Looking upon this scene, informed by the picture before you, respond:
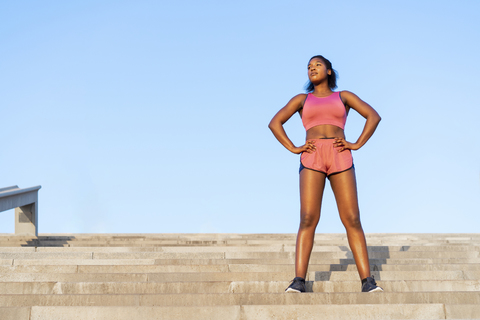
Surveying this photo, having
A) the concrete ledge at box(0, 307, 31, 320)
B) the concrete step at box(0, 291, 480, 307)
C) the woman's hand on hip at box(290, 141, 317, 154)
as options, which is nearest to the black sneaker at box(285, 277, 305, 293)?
the concrete step at box(0, 291, 480, 307)

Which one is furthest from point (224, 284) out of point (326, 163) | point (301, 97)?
point (301, 97)

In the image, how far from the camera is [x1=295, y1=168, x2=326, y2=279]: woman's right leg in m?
4.79

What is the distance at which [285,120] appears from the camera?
5.21 metres

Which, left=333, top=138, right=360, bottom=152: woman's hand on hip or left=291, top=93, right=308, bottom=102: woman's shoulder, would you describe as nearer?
left=333, top=138, right=360, bottom=152: woman's hand on hip

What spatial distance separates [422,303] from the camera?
4480 mm

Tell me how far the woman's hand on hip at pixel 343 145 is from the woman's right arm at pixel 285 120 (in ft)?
0.81

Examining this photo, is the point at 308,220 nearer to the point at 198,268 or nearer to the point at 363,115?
the point at 363,115

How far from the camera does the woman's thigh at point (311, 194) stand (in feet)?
15.8

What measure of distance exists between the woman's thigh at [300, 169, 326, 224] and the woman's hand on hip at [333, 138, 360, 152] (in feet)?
0.94

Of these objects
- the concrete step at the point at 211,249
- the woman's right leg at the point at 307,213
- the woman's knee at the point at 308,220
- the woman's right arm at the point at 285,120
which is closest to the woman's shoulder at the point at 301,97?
the woman's right arm at the point at 285,120

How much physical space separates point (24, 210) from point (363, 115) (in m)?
10.5

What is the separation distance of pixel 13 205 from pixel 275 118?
9218 millimetres

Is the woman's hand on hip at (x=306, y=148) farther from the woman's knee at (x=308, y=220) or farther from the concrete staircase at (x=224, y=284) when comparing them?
the concrete staircase at (x=224, y=284)

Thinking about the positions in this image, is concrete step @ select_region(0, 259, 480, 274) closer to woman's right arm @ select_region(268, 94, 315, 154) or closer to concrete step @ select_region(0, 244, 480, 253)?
concrete step @ select_region(0, 244, 480, 253)
